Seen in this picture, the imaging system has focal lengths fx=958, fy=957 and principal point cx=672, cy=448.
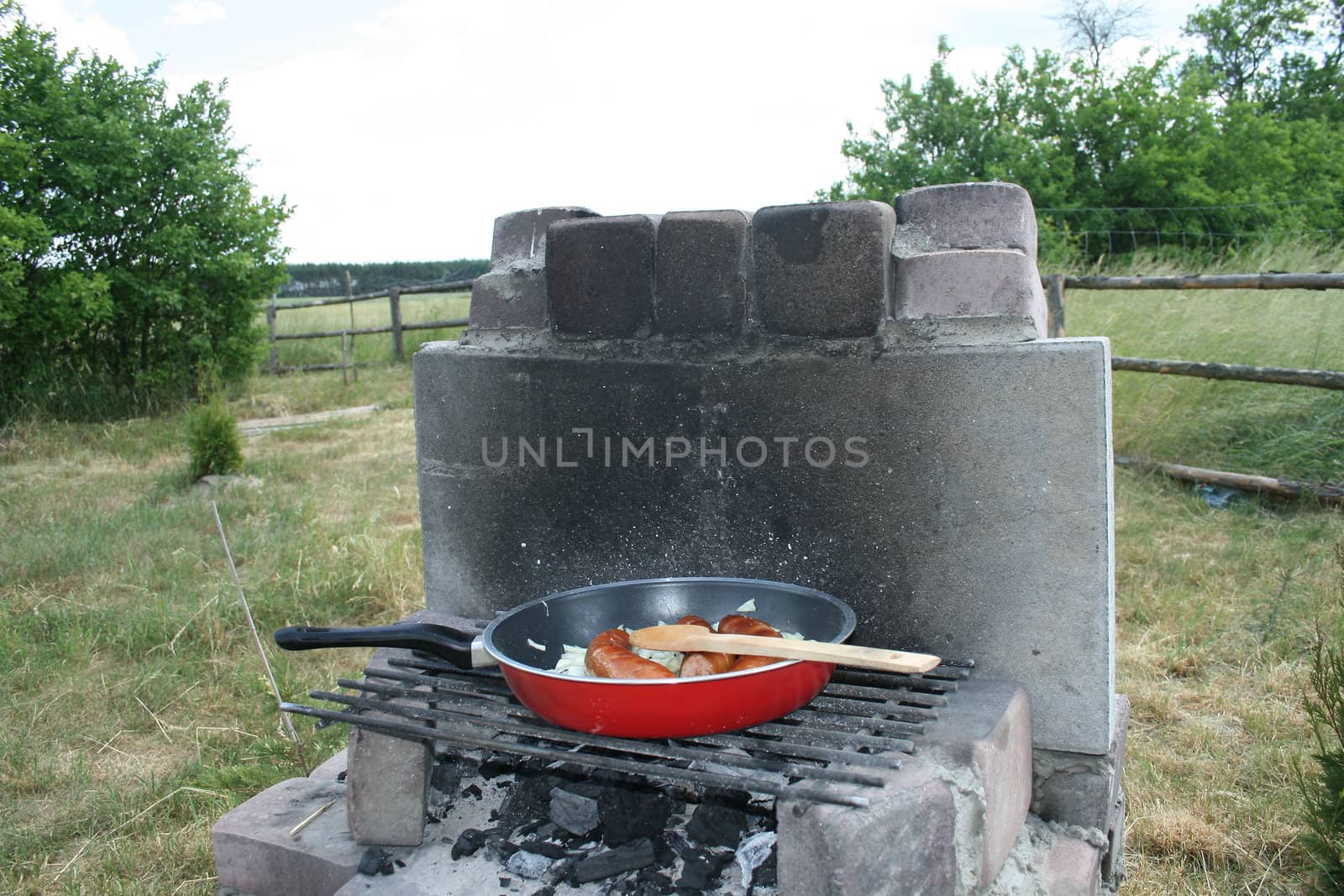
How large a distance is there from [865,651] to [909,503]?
19.0 inches

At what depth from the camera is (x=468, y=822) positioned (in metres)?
1.76

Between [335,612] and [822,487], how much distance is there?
2.58 m

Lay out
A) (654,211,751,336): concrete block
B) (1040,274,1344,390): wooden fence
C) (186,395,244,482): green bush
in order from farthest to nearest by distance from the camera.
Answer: (186,395,244,482): green bush
(1040,274,1344,390): wooden fence
(654,211,751,336): concrete block

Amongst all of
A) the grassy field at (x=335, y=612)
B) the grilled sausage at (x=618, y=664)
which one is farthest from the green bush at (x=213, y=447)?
the grilled sausage at (x=618, y=664)

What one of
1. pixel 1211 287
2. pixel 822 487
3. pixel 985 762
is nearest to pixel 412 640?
pixel 822 487

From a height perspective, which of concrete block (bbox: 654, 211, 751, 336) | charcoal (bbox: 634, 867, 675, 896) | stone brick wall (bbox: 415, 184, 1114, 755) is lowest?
charcoal (bbox: 634, 867, 675, 896)

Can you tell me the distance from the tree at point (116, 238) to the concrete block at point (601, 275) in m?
7.15

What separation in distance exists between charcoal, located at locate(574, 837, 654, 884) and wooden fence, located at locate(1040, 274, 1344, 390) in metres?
4.22

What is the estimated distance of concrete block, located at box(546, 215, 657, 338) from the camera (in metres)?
A: 1.98

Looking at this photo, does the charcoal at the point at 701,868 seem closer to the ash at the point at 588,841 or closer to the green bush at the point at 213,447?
the ash at the point at 588,841

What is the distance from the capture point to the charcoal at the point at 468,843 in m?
1.64

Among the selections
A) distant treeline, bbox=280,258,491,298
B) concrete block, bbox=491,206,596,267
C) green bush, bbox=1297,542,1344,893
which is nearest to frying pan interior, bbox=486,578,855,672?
concrete block, bbox=491,206,596,267

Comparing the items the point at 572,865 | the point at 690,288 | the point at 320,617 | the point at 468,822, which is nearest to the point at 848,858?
the point at 572,865

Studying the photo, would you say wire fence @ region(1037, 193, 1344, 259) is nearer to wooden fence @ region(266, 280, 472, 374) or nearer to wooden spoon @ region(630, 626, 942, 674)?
wooden fence @ region(266, 280, 472, 374)
